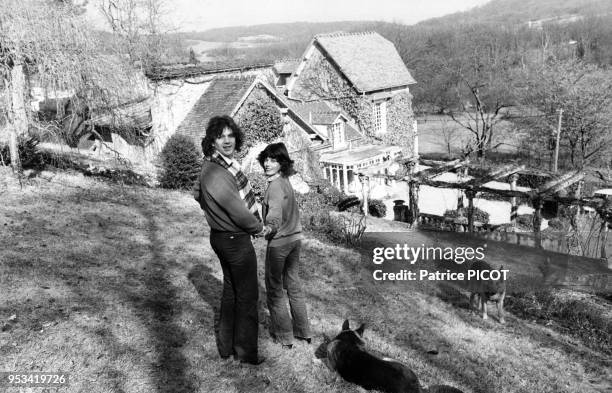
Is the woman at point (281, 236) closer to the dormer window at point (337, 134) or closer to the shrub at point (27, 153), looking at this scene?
the shrub at point (27, 153)

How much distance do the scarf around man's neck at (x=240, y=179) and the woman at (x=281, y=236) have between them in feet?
0.78

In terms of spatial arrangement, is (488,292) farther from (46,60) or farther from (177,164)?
(177,164)

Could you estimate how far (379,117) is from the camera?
1273 inches

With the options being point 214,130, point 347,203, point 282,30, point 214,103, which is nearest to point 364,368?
point 214,130

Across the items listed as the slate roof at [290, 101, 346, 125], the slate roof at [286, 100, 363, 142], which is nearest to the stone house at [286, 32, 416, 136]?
the slate roof at [286, 100, 363, 142]

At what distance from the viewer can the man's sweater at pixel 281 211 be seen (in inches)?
189

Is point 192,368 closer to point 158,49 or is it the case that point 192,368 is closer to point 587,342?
point 587,342

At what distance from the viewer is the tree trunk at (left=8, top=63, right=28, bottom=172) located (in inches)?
426

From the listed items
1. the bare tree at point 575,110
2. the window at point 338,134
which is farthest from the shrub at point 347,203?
the bare tree at point 575,110

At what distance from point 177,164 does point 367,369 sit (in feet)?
39.8

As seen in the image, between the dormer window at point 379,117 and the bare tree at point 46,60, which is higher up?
the bare tree at point 46,60

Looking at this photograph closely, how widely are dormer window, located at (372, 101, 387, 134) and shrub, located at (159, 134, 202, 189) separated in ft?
59.9

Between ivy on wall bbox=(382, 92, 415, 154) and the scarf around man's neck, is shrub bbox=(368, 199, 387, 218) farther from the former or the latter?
the scarf around man's neck

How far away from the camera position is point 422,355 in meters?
6.00
